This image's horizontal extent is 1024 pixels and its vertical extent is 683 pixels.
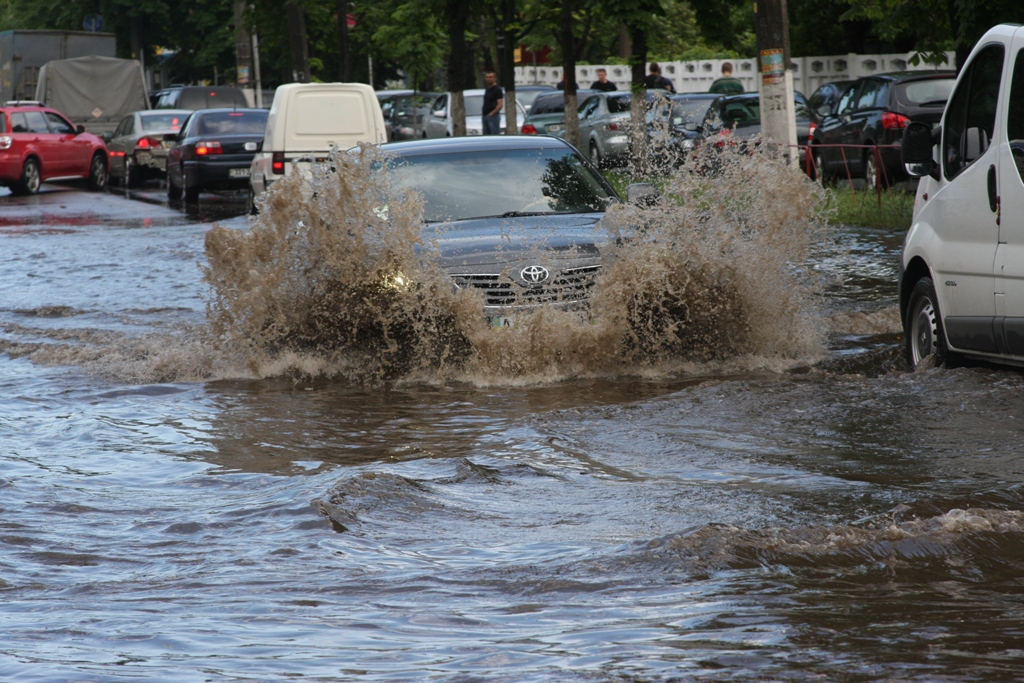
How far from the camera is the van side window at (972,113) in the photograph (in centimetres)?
704

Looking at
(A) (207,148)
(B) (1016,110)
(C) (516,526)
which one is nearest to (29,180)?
(A) (207,148)

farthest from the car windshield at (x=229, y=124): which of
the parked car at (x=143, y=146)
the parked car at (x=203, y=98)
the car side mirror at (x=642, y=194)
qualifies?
the car side mirror at (x=642, y=194)

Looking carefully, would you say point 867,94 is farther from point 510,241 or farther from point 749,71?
point 749,71

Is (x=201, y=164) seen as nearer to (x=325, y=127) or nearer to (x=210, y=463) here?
(x=325, y=127)

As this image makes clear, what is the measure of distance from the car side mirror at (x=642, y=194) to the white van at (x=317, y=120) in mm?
11373

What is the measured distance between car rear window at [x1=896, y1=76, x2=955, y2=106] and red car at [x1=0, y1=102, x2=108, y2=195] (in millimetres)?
18402

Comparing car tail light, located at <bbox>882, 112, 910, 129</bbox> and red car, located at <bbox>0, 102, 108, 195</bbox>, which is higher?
red car, located at <bbox>0, 102, 108, 195</bbox>

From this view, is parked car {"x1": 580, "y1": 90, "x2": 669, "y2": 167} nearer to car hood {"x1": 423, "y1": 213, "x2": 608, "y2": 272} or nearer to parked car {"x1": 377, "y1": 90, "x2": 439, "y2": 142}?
parked car {"x1": 377, "y1": 90, "x2": 439, "y2": 142}

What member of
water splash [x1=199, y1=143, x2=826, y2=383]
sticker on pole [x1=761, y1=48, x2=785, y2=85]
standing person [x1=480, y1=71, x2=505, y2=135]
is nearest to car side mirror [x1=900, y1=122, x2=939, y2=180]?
water splash [x1=199, y1=143, x2=826, y2=383]

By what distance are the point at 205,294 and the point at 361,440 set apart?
6626mm

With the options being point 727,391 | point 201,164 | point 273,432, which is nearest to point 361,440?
point 273,432

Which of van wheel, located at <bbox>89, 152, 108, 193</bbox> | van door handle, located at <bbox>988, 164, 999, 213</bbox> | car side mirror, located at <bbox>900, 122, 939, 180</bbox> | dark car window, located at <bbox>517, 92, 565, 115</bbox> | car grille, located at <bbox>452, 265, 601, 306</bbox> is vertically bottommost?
car grille, located at <bbox>452, 265, 601, 306</bbox>

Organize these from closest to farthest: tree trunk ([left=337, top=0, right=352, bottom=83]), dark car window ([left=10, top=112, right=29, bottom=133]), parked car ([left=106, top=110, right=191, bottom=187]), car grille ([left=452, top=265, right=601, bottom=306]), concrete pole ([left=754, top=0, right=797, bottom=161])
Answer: car grille ([left=452, top=265, right=601, bottom=306]) < concrete pole ([left=754, top=0, right=797, bottom=161]) < dark car window ([left=10, top=112, right=29, bottom=133]) < parked car ([left=106, top=110, right=191, bottom=187]) < tree trunk ([left=337, top=0, right=352, bottom=83])

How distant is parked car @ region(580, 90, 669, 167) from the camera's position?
1064 inches
